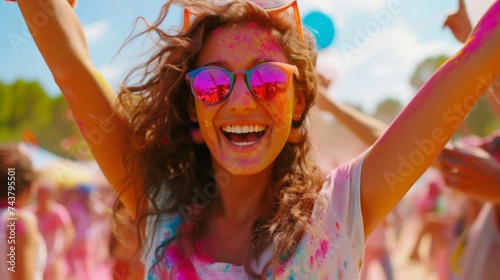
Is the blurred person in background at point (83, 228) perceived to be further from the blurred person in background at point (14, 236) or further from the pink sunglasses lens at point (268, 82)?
the pink sunglasses lens at point (268, 82)

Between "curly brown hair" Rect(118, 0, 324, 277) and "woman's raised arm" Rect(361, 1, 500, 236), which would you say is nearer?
"woman's raised arm" Rect(361, 1, 500, 236)

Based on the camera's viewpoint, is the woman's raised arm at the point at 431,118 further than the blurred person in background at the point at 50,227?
No

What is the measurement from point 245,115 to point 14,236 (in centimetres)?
203

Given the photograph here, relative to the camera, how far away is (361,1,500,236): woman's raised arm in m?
1.54

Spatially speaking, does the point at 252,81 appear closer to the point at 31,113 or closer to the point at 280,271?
the point at 280,271

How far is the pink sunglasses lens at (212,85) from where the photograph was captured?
5.91 feet

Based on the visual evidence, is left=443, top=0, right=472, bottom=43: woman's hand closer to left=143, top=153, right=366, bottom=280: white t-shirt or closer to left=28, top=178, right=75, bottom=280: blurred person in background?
left=143, top=153, right=366, bottom=280: white t-shirt

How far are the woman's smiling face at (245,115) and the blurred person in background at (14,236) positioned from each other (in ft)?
6.09

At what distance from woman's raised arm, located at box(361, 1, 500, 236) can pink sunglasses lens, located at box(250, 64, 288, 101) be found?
13.7 inches

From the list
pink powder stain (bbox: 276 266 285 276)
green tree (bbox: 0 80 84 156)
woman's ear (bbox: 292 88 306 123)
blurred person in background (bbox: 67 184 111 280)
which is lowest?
blurred person in background (bbox: 67 184 111 280)

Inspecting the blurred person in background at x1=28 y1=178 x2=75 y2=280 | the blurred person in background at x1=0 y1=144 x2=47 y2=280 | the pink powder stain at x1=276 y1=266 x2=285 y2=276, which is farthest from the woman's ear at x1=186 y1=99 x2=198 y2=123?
the blurred person in background at x1=28 y1=178 x2=75 y2=280

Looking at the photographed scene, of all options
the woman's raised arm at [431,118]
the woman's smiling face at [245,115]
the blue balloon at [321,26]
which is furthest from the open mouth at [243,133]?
the blue balloon at [321,26]

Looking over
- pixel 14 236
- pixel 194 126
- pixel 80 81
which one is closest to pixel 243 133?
pixel 194 126

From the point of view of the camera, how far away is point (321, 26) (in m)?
2.53
